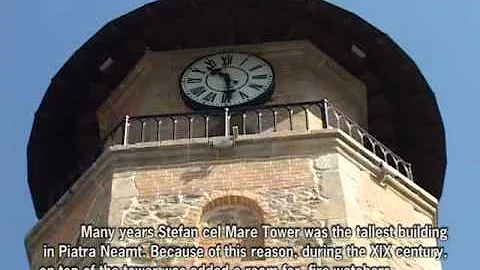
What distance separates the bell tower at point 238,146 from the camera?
14734 mm

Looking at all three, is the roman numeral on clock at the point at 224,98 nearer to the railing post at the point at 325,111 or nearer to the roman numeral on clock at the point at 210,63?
the roman numeral on clock at the point at 210,63

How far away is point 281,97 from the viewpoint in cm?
1706

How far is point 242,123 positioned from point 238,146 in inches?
34.7

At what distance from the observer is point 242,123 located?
16.5 metres

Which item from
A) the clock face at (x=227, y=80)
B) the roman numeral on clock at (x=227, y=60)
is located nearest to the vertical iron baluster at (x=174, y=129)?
the clock face at (x=227, y=80)

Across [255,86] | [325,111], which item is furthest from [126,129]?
[325,111]

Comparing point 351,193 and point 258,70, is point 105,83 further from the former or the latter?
point 351,193

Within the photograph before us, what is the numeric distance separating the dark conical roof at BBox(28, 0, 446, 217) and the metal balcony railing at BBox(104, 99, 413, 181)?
1026mm

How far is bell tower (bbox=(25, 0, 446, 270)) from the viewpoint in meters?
14.7

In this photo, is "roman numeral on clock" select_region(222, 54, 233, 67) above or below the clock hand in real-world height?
above

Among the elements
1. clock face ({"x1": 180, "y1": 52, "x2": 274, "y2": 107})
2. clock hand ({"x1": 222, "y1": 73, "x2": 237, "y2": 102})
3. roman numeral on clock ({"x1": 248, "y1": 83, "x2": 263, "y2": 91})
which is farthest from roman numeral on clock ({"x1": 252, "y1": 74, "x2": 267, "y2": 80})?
clock hand ({"x1": 222, "y1": 73, "x2": 237, "y2": 102})

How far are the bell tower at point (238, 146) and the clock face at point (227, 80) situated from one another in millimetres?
23

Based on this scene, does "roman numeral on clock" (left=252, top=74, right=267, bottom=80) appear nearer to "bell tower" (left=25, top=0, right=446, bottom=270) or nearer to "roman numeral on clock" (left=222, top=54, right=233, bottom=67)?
"bell tower" (left=25, top=0, right=446, bottom=270)

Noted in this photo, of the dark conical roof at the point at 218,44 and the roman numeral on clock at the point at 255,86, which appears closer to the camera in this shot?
the roman numeral on clock at the point at 255,86
